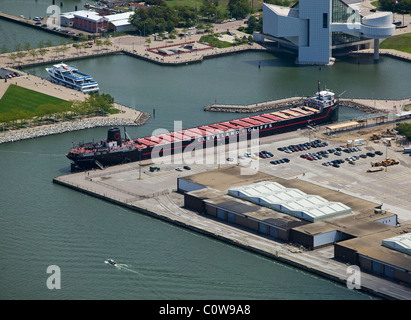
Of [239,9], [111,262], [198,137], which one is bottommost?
[111,262]

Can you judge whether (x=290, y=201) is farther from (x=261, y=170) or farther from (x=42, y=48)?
(x=42, y=48)

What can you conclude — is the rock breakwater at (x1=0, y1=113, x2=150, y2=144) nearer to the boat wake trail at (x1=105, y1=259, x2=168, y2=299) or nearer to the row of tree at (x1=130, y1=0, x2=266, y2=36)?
the boat wake trail at (x1=105, y1=259, x2=168, y2=299)

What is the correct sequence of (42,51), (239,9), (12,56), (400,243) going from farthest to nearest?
(239,9)
(42,51)
(12,56)
(400,243)

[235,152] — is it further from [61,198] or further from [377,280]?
[377,280]

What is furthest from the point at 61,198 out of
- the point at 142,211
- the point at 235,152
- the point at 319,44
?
the point at 319,44

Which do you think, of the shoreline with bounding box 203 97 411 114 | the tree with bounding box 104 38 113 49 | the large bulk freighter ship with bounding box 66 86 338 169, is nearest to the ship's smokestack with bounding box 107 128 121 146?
the large bulk freighter ship with bounding box 66 86 338 169

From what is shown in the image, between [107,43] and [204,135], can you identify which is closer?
[204,135]

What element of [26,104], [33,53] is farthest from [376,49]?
[26,104]
